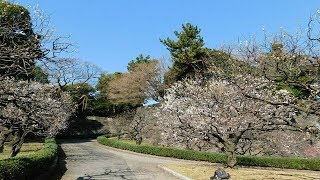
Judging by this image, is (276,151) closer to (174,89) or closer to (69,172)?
(174,89)

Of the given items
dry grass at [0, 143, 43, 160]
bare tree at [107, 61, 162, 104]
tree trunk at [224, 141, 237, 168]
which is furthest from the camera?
bare tree at [107, 61, 162, 104]

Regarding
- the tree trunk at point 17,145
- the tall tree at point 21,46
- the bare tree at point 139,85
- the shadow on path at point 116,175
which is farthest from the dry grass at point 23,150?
the bare tree at point 139,85

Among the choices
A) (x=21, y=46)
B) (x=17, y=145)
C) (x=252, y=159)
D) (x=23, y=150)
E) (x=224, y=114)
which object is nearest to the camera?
(x=21, y=46)

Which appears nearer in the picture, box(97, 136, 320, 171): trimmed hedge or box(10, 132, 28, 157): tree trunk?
box(10, 132, 28, 157): tree trunk

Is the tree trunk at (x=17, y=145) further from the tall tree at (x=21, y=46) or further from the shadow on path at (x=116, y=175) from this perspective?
the tall tree at (x=21, y=46)

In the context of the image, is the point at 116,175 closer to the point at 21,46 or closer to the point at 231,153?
the point at 231,153

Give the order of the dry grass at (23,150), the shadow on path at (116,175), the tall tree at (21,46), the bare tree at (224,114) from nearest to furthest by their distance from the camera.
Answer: the tall tree at (21,46)
the shadow on path at (116,175)
the bare tree at (224,114)
the dry grass at (23,150)

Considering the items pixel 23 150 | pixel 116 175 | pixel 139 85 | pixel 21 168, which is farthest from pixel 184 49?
pixel 21 168

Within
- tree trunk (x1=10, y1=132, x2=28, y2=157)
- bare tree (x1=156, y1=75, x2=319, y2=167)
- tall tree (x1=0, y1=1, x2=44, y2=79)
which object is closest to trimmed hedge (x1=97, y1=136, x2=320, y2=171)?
bare tree (x1=156, y1=75, x2=319, y2=167)

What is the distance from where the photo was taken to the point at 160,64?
204 feet

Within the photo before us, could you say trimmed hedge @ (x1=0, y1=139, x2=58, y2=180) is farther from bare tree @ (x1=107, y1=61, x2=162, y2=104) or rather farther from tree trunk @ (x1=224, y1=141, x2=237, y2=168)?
bare tree @ (x1=107, y1=61, x2=162, y2=104)

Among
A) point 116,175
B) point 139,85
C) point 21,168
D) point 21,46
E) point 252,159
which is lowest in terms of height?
point 116,175

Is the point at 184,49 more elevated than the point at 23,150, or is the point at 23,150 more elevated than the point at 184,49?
the point at 184,49

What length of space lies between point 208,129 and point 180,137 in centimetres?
769
